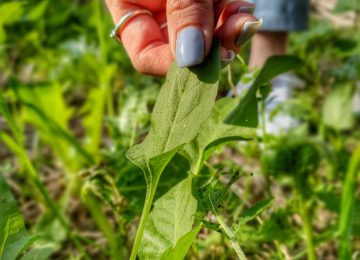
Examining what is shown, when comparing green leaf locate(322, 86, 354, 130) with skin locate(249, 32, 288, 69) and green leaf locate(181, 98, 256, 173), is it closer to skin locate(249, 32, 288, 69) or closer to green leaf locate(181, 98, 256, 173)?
skin locate(249, 32, 288, 69)

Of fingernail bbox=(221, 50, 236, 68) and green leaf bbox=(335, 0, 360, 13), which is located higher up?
fingernail bbox=(221, 50, 236, 68)

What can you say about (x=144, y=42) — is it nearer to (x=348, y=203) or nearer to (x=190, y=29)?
(x=190, y=29)

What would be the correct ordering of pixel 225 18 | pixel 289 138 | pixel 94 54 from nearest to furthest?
pixel 225 18 → pixel 289 138 → pixel 94 54

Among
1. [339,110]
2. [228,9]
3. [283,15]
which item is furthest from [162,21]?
[283,15]

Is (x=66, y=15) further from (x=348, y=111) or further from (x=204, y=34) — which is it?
(x=204, y=34)

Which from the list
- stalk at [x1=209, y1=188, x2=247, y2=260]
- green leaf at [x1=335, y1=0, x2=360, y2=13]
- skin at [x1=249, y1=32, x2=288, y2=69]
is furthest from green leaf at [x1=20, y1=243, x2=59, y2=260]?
green leaf at [x1=335, y1=0, x2=360, y2=13]

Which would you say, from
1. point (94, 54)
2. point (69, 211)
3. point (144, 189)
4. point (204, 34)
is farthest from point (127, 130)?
point (94, 54)
